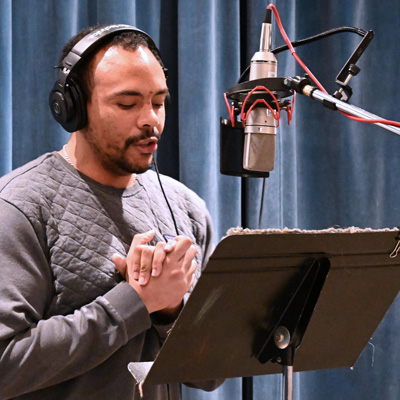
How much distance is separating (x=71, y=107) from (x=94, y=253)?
0.31 meters

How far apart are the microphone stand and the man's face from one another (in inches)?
14.2

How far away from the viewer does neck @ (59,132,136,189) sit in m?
1.44

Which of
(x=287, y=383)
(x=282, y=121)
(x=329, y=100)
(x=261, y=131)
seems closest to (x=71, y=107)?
(x=261, y=131)

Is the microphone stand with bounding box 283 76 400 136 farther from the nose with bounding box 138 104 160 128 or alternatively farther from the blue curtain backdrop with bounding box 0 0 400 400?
the blue curtain backdrop with bounding box 0 0 400 400

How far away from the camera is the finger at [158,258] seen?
1302 mm

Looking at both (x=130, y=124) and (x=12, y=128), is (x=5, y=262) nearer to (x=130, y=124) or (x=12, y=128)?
(x=130, y=124)

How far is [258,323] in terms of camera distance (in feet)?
3.72

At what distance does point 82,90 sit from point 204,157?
2.75 feet

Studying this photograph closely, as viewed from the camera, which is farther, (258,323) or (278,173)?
(278,173)

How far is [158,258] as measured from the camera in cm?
130

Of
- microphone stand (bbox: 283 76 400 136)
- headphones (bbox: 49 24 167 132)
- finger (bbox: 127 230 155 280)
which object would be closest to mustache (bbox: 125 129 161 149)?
headphones (bbox: 49 24 167 132)

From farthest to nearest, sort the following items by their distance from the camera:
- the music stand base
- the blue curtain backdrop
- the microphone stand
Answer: the blue curtain backdrop → the music stand base → the microphone stand

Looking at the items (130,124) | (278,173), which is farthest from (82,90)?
(278,173)

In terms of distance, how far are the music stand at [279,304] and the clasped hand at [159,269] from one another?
0.49 ft
